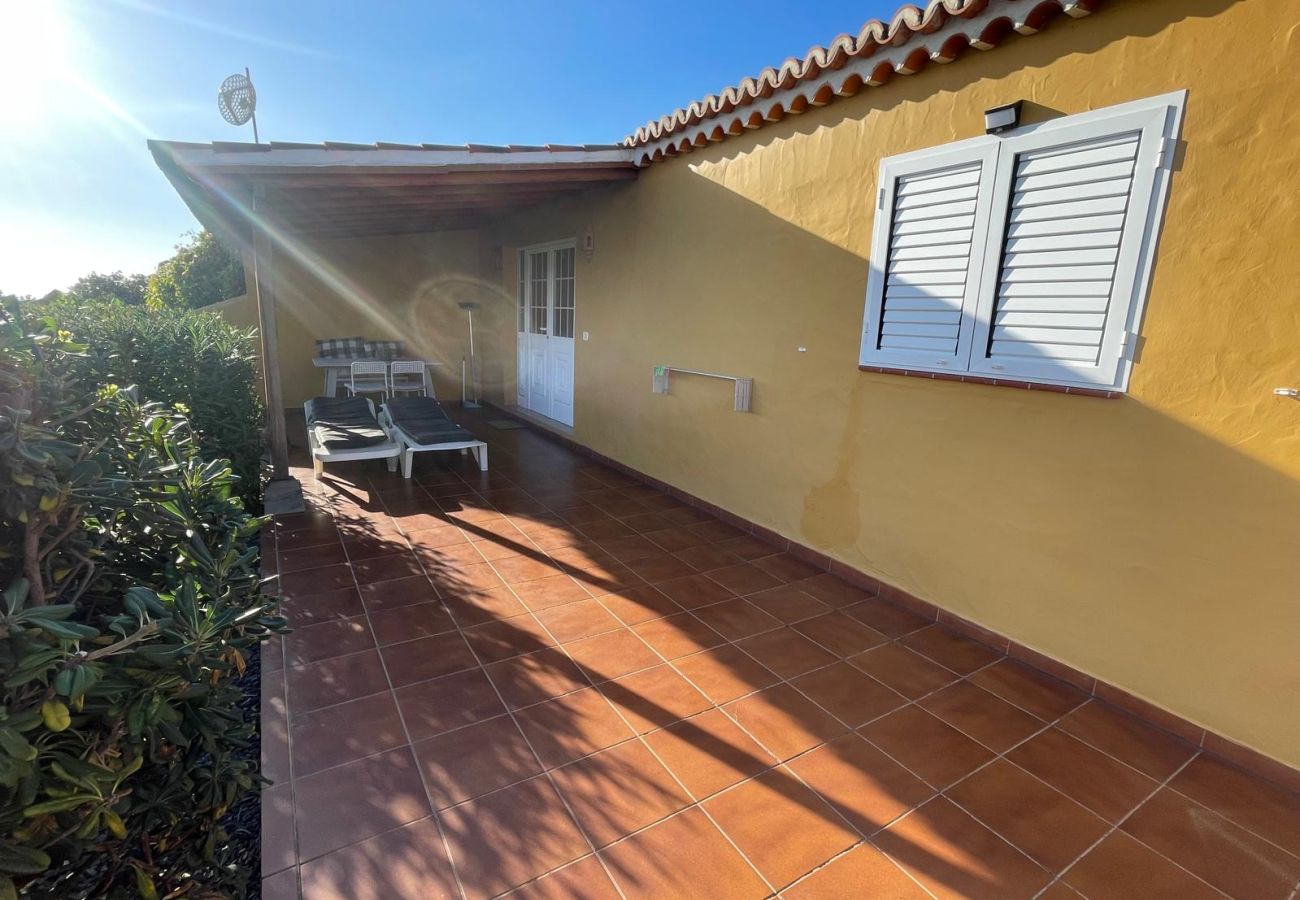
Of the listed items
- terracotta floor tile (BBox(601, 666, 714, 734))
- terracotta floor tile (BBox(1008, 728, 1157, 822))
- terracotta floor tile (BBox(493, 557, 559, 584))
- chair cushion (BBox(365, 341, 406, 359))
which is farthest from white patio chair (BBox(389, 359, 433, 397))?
terracotta floor tile (BBox(1008, 728, 1157, 822))

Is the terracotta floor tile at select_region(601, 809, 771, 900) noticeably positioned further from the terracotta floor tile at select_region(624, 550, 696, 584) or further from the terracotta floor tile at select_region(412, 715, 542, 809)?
the terracotta floor tile at select_region(624, 550, 696, 584)

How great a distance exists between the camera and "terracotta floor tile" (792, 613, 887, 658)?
3.44 m

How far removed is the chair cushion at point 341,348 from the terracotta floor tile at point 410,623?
26.2 ft

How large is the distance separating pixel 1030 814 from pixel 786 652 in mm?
1303

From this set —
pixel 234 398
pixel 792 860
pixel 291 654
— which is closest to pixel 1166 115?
pixel 792 860

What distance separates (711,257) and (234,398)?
431cm

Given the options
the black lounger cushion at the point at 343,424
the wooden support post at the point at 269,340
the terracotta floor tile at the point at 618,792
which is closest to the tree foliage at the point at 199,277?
the black lounger cushion at the point at 343,424

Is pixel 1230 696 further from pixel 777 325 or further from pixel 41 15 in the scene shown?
pixel 41 15

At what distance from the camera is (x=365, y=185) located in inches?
195

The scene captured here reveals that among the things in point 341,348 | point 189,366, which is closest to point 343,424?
point 189,366

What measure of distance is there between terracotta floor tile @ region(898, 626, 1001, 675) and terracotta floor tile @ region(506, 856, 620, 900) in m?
2.24

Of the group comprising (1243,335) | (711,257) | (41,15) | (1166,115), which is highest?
(41,15)

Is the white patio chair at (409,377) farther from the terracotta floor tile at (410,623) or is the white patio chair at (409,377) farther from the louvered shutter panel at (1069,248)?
the louvered shutter panel at (1069,248)

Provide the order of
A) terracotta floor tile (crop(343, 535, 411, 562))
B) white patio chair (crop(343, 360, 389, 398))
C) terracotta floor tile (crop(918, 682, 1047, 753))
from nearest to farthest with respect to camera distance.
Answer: terracotta floor tile (crop(918, 682, 1047, 753)) → terracotta floor tile (crop(343, 535, 411, 562)) → white patio chair (crop(343, 360, 389, 398))
